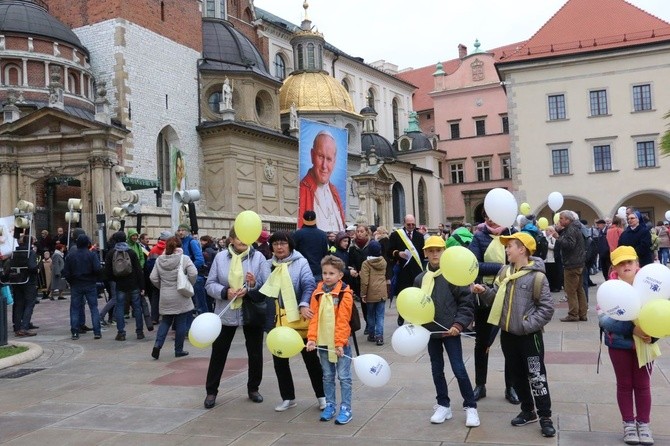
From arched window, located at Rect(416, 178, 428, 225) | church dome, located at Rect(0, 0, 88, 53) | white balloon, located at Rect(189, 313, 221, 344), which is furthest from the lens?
arched window, located at Rect(416, 178, 428, 225)

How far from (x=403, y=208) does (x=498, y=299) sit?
52.0 metres

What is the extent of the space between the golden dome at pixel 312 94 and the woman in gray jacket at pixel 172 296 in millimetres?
37532

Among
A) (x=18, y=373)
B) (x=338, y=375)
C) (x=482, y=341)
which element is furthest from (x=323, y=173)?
(x=338, y=375)

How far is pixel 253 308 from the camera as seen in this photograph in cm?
710

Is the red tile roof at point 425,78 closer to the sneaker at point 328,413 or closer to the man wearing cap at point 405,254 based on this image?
the man wearing cap at point 405,254

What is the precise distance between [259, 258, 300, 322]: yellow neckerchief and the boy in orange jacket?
0.31 m

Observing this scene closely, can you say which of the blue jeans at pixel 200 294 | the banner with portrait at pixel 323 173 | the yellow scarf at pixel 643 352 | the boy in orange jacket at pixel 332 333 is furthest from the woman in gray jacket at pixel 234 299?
the banner with portrait at pixel 323 173

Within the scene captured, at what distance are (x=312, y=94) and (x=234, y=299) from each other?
142 feet

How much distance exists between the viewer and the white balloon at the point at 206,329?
6.60 meters

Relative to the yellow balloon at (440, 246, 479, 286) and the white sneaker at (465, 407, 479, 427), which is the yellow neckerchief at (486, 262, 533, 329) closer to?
the yellow balloon at (440, 246, 479, 286)

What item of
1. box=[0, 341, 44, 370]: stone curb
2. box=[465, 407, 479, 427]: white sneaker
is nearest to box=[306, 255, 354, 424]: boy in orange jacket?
box=[465, 407, 479, 427]: white sneaker

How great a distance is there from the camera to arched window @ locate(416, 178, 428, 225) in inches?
2370

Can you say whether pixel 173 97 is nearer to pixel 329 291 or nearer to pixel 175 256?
pixel 175 256

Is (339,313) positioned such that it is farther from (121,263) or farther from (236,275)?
(121,263)
